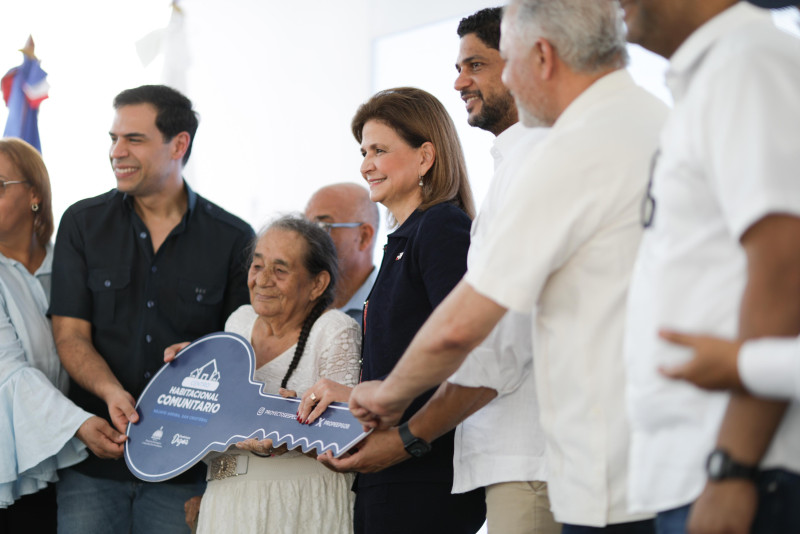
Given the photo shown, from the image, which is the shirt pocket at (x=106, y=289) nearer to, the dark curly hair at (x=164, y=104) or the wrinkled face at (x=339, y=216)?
the dark curly hair at (x=164, y=104)

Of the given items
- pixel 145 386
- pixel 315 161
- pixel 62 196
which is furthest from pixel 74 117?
pixel 145 386

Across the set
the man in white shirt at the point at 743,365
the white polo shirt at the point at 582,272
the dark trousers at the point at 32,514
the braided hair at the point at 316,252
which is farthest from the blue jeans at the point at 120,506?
the man in white shirt at the point at 743,365

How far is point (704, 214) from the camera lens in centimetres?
108

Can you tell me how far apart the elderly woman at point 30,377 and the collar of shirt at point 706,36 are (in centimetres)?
202

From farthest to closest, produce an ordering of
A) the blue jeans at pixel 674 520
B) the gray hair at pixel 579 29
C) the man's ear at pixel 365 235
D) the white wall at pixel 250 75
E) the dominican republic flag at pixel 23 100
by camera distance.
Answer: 1. the white wall at pixel 250 75
2. the dominican republic flag at pixel 23 100
3. the man's ear at pixel 365 235
4. the gray hair at pixel 579 29
5. the blue jeans at pixel 674 520

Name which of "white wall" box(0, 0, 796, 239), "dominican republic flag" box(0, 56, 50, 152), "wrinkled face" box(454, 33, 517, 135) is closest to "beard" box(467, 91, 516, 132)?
"wrinkled face" box(454, 33, 517, 135)

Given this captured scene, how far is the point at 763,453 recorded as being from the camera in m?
0.98

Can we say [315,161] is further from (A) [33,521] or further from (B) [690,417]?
(B) [690,417]

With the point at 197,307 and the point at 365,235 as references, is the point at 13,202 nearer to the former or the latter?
the point at 197,307

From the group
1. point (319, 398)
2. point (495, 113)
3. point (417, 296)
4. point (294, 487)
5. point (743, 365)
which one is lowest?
point (294, 487)

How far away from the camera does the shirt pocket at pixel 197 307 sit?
2.92 metres

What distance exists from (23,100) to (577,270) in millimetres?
3924

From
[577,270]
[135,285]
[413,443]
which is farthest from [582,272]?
[135,285]

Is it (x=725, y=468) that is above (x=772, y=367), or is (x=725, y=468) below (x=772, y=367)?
below
